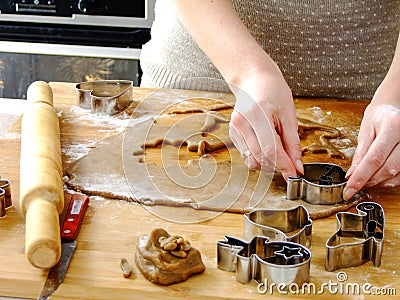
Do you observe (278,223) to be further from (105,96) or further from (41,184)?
(105,96)

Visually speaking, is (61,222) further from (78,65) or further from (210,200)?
(78,65)

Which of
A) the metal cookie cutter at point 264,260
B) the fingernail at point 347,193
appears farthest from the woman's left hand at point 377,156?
the metal cookie cutter at point 264,260

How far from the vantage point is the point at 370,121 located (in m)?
1.30

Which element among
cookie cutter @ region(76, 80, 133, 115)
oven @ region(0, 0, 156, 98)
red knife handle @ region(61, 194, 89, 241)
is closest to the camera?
red knife handle @ region(61, 194, 89, 241)

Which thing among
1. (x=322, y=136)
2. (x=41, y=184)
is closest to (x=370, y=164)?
(x=322, y=136)

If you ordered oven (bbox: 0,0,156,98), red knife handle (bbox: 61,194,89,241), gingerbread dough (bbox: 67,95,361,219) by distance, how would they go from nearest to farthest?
red knife handle (bbox: 61,194,89,241) < gingerbread dough (bbox: 67,95,361,219) < oven (bbox: 0,0,156,98)

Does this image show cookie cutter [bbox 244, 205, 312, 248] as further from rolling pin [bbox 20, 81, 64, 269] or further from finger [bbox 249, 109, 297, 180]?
rolling pin [bbox 20, 81, 64, 269]

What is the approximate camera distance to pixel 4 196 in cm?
111

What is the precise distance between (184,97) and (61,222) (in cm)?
62

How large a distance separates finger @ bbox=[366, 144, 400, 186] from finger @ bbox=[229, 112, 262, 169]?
0.64 feet

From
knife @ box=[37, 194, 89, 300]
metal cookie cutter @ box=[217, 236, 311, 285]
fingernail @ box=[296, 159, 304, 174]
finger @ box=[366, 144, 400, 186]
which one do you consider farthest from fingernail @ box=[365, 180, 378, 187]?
knife @ box=[37, 194, 89, 300]

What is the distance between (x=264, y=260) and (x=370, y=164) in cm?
34

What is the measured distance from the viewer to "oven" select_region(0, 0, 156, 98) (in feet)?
7.77

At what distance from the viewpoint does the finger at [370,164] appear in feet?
3.91
